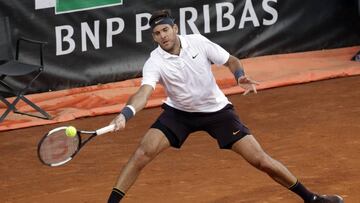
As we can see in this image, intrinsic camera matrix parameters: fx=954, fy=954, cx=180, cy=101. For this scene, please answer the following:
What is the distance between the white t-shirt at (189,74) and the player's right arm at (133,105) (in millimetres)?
101

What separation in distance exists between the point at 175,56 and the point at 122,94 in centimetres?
509

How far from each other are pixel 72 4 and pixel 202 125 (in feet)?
18.1

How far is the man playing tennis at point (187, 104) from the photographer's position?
7.37 meters

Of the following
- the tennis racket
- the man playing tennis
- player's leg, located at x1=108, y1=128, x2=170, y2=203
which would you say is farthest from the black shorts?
the tennis racket

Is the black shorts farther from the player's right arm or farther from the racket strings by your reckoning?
Answer: the racket strings

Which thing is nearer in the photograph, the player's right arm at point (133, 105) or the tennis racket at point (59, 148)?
the player's right arm at point (133, 105)

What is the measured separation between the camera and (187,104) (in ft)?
Result: 24.8

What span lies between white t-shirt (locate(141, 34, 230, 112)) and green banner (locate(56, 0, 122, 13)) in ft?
17.3

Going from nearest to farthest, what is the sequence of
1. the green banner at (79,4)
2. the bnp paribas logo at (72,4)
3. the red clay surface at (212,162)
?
the red clay surface at (212,162) → the bnp paribas logo at (72,4) → the green banner at (79,4)

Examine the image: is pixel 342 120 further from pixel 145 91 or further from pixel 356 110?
pixel 145 91

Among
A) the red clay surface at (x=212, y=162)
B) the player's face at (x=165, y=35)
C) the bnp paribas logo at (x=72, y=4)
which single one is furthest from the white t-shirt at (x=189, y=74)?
the bnp paribas logo at (x=72, y=4)

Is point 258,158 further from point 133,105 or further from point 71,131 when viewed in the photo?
point 71,131

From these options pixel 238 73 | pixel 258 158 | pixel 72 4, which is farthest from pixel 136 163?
pixel 72 4

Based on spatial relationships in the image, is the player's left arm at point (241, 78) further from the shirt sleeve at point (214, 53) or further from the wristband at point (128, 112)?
the wristband at point (128, 112)
